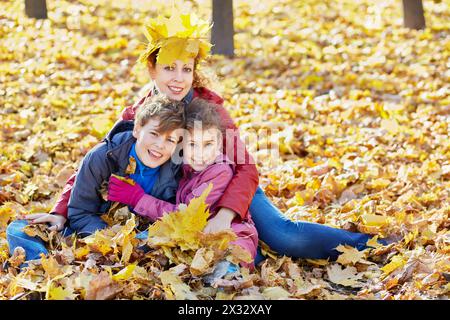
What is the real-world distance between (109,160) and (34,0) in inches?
282

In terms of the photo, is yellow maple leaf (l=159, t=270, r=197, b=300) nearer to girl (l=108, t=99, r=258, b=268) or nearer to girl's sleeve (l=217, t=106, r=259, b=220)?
girl (l=108, t=99, r=258, b=268)

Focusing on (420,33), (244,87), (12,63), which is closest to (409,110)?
(244,87)

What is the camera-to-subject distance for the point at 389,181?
5723 millimetres

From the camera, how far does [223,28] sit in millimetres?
9273

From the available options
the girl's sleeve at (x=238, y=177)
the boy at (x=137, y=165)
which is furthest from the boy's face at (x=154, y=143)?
the girl's sleeve at (x=238, y=177)

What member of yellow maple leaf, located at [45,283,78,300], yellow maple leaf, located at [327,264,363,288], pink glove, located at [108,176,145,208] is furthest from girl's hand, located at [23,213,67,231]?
yellow maple leaf, located at [327,264,363,288]

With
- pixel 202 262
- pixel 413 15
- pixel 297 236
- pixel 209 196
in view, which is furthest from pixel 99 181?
pixel 413 15

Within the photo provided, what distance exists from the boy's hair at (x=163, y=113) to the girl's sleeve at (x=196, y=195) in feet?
1.07

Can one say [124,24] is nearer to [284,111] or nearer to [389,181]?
[284,111]

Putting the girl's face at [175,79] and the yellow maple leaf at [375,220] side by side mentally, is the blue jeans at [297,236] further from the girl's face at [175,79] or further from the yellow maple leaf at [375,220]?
the girl's face at [175,79]

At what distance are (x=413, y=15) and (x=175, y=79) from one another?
668 centimetres

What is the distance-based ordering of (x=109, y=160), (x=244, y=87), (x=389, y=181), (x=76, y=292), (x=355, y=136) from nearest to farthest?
(x=76, y=292), (x=109, y=160), (x=389, y=181), (x=355, y=136), (x=244, y=87)

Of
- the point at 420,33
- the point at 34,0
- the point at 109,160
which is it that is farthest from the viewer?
the point at 34,0

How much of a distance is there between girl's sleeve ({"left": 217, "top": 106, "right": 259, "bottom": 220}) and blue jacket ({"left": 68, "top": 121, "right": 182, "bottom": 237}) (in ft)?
1.03
